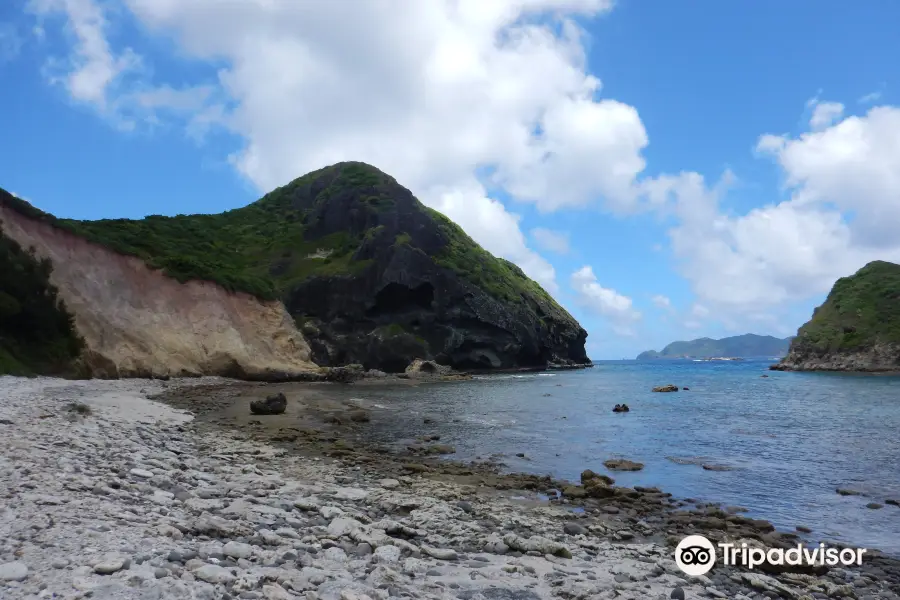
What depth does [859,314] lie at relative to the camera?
11100 cm

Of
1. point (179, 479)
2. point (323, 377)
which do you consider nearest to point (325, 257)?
point (323, 377)

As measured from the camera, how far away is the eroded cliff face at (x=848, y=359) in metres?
99.5

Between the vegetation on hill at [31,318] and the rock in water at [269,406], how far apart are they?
1166 centimetres

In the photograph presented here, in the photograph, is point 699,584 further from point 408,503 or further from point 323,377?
point 323,377

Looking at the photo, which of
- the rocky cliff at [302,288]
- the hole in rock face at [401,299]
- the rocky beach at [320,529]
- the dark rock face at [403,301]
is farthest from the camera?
the hole in rock face at [401,299]

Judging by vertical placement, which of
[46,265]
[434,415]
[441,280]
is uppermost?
[441,280]

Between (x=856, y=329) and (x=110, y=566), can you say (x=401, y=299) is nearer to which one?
(x=856, y=329)

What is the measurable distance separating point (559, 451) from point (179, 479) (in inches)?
580

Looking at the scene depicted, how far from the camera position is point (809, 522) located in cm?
1258

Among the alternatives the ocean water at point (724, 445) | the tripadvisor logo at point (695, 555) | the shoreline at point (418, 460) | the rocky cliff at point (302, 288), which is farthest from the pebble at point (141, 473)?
the rocky cliff at point (302, 288)

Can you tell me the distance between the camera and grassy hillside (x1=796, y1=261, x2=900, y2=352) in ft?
346

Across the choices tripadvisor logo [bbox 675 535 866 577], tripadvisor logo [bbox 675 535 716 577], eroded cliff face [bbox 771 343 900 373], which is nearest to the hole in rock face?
eroded cliff face [bbox 771 343 900 373]

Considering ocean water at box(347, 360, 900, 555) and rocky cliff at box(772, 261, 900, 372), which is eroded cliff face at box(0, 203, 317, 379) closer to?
ocean water at box(347, 360, 900, 555)

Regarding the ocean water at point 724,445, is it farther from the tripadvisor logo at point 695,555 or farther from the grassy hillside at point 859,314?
the grassy hillside at point 859,314
